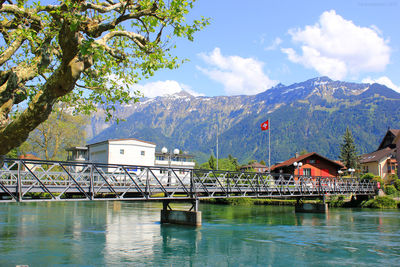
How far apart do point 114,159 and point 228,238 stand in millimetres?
50286

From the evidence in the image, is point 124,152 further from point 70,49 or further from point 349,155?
point 70,49

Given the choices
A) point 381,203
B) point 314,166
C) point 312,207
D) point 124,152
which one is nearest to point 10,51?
point 312,207

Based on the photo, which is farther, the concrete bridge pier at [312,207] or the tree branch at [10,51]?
the concrete bridge pier at [312,207]

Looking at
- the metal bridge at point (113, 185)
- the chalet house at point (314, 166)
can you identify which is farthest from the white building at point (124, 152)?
the metal bridge at point (113, 185)

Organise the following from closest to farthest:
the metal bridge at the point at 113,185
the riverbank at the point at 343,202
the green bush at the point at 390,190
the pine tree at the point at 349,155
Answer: the metal bridge at the point at 113,185, the riverbank at the point at 343,202, the green bush at the point at 390,190, the pine tree at the point at 349,155

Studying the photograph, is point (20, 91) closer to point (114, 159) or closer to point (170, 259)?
point (170, 259)

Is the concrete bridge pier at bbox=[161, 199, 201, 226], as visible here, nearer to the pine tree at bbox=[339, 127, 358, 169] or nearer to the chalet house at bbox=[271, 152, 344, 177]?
the chalet house at bbox=[271, 152, 344, 177]

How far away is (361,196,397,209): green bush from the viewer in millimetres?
50156

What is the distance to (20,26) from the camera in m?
12.2

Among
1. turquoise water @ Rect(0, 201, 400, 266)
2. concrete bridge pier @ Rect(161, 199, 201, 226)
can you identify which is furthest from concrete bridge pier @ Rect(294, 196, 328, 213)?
concrete bridge pier @ Rect(161, 199, 201, 226)

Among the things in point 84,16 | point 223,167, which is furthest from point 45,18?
point 223,167

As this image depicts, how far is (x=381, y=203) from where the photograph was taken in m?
50.6

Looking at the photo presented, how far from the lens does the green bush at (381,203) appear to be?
50.2 meters

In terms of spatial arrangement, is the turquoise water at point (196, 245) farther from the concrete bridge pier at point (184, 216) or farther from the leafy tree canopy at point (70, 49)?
the leafy tree canopy at point (70, 49)
